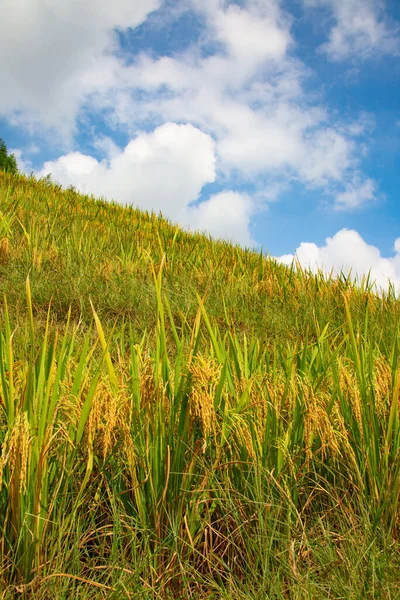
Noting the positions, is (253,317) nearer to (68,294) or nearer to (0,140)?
(68,294)

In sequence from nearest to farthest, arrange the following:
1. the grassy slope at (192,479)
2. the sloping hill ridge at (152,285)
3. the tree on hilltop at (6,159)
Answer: the grassy slope at (192,479), the sloping hill ridge at (152,285), the tree on hilltop at (6,159)

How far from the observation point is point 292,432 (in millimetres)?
1498

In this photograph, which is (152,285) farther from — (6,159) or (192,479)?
(6,159)

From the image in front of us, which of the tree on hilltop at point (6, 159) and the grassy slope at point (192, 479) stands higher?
the tree on hilltop at point (6, 159)

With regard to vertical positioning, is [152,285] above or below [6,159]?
below

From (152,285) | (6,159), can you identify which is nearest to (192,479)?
(152,285)

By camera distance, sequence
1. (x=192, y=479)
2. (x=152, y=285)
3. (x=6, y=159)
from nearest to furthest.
A: (x=192, y=479) < (x=152, y=285) < (x=6, y=159)

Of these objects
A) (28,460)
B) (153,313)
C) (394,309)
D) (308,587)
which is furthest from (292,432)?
(394,309)

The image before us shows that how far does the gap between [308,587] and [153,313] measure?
2.24 meters

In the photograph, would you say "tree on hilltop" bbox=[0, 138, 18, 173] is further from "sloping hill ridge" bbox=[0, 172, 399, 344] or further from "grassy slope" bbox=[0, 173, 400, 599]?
"grassy slope" bbox=[0, 173, 400, 599]

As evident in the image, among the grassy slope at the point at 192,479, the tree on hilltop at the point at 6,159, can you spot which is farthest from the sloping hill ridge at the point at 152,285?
the tree on hilltop at the point at 6,159

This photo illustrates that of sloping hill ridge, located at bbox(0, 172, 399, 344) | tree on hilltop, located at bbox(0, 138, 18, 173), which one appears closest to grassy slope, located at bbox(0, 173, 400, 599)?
sloping hill ridge, located at bbox(0, 172, 399, 344)

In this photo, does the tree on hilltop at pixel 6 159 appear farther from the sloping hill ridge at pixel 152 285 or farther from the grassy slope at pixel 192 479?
the grassy slope at pixel 192 479

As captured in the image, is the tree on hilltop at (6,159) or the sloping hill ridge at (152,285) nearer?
the sloping hill ridge at (152,285)
